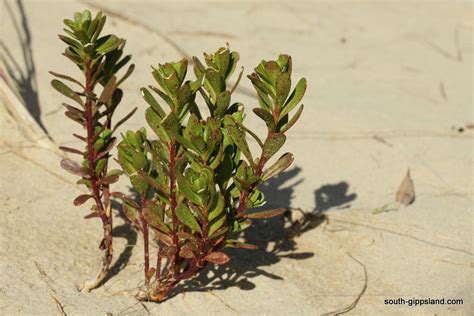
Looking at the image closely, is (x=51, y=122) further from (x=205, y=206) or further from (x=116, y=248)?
(x=205, y=206)

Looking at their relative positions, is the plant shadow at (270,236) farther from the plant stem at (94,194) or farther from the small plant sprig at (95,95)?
the small plant sprig at (95,95)

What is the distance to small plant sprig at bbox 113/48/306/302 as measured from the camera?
2.21 meters

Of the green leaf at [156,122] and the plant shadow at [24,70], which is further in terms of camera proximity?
the plant shadow at [24,70]

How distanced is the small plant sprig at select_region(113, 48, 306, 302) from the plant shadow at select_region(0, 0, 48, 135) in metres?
1.39

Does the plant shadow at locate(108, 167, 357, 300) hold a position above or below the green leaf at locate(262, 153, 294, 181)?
below

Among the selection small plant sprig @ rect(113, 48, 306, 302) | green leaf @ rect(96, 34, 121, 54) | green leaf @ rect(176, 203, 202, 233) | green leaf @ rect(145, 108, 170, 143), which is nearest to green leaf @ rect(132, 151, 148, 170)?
small plant sprig @ rect(113, 48, 306, 302)

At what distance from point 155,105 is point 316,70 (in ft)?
9.66

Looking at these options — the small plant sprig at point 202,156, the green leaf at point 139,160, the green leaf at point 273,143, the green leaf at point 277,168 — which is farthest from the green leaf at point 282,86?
the green leaf at point 139,160

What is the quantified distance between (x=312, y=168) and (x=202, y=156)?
5.54 feet

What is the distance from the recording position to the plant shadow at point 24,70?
388 centimetres

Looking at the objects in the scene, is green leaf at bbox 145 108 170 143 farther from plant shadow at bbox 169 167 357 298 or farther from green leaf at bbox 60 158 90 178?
plant shadow at bbox 169 167 357 298

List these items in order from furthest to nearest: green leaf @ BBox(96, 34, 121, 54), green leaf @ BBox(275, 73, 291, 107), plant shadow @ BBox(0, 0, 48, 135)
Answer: plant shadow @ BBox(0, 0, 48, 135) → green leaf @ BBox(96, 34, 121, 54) → green leaf @ BBox(275, 73, 291, 107)

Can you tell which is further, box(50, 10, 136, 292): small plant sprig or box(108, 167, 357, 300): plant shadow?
box(108, 167, 357, 300): plant shadow

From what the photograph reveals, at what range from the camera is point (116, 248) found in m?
3.01
